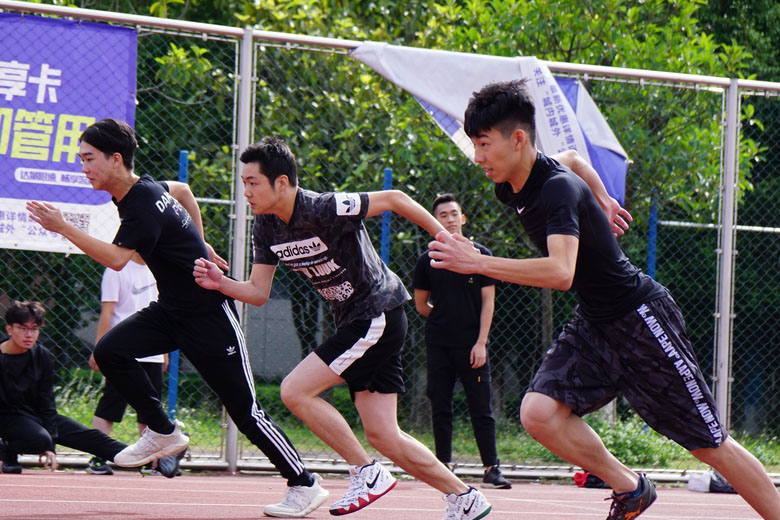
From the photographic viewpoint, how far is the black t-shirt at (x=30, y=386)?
7.02 metres

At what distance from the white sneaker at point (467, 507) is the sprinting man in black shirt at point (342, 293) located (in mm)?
366

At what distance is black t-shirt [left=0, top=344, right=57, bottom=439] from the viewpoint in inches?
276

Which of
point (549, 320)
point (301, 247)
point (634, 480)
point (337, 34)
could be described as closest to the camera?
point (634, 480)

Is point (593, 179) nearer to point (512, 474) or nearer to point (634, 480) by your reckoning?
point (634, 480)


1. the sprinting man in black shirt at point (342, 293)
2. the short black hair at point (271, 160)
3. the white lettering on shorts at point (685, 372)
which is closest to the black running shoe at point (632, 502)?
the white lettering on shorts at point (685, 372)

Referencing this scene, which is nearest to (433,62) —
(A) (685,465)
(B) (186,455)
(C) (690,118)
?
(C) (690,118)

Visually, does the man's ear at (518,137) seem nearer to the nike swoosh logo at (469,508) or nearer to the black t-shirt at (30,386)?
the nike swoosh logo at (469,508)

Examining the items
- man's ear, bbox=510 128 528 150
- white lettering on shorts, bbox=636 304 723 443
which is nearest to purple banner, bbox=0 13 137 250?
man's ear, bbox=510 128 528 150

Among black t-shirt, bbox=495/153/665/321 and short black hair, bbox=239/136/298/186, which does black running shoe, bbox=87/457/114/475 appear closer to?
short black hair, bbox=239/136/298/186

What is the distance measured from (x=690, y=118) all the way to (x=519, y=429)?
136 inches

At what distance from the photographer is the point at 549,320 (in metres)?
9.97

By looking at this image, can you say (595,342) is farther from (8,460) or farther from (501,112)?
(8,460)

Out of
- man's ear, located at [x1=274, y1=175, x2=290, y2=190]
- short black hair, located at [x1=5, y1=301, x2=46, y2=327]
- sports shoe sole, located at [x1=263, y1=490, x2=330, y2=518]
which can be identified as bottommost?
sports shoe sole, located at [x1=263, y1=490, x2=330, y2=518]

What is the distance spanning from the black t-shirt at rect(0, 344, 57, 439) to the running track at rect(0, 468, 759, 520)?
15.8 inches
